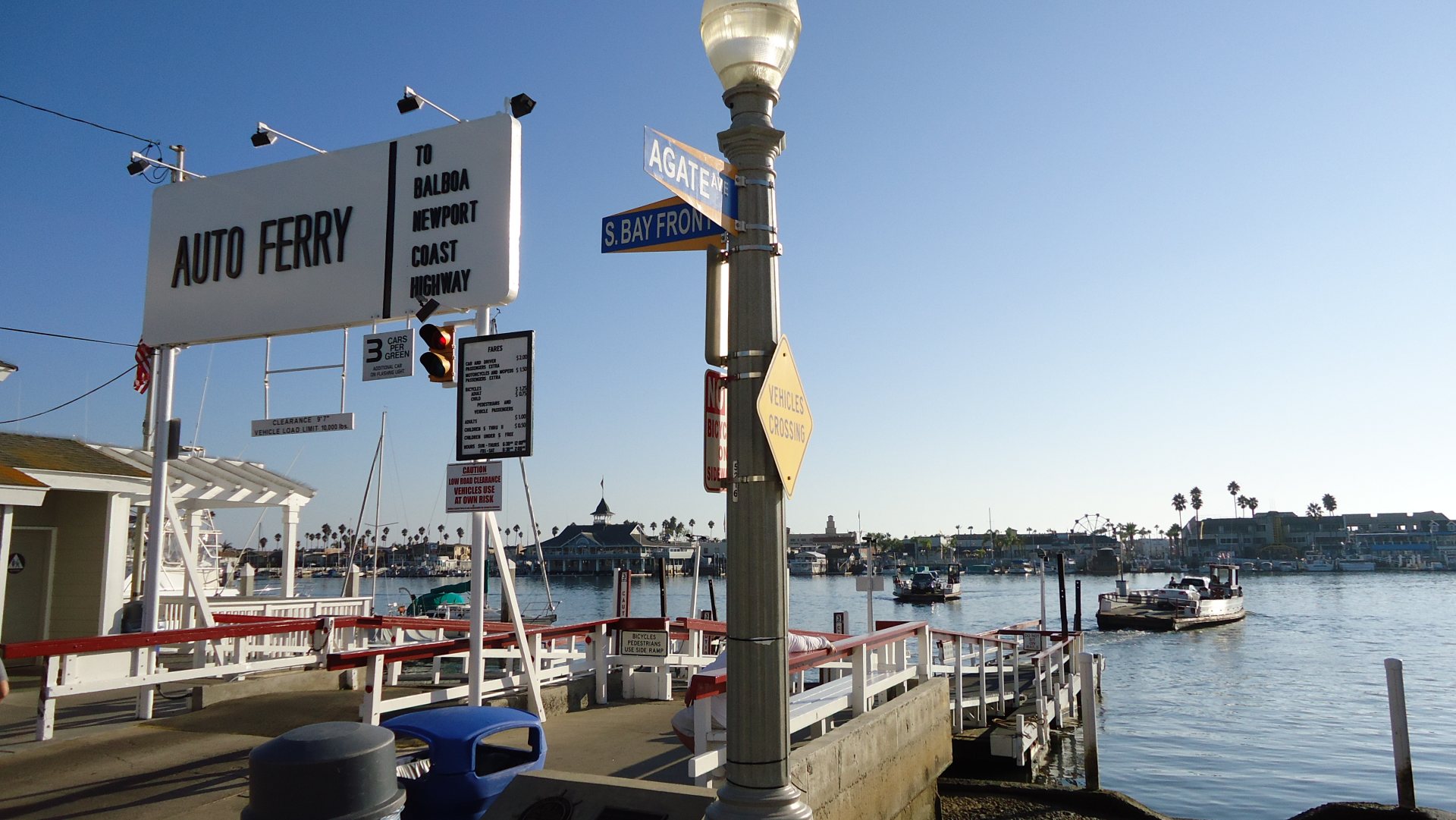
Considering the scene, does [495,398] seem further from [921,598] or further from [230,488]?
[921,598]

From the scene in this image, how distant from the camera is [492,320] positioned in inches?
402

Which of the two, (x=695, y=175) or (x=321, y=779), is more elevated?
(x=695, y=175)

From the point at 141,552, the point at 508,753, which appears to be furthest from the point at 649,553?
the point at 508,753

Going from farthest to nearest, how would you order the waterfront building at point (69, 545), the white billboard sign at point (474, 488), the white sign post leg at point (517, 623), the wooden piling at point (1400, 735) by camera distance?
the waterfront building at point (69, 545) → the wooden piling at point (1400, 735) → the white sign post leg at point (517, 623) → the white billboard sign at point (474, 488)

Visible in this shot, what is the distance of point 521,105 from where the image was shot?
10617 mm

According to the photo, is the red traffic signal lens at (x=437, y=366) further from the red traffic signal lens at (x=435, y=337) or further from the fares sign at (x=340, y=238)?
the fares sign at (x=340, y=238)

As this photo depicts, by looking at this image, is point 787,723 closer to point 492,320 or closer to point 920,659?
point 492,320

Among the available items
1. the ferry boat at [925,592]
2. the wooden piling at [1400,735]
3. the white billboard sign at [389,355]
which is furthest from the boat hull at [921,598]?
the white billboard sign at [389,355]

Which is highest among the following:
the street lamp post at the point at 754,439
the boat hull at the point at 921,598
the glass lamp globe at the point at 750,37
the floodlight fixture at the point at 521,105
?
the floodlight fixture at the point at 521,105

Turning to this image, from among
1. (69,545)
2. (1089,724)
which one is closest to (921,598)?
(1089,724)

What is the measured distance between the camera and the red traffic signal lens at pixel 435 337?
9578 mm

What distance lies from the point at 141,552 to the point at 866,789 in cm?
1731

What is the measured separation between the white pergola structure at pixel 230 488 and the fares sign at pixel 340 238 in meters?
4.74

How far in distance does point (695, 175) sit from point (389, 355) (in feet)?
24.4
